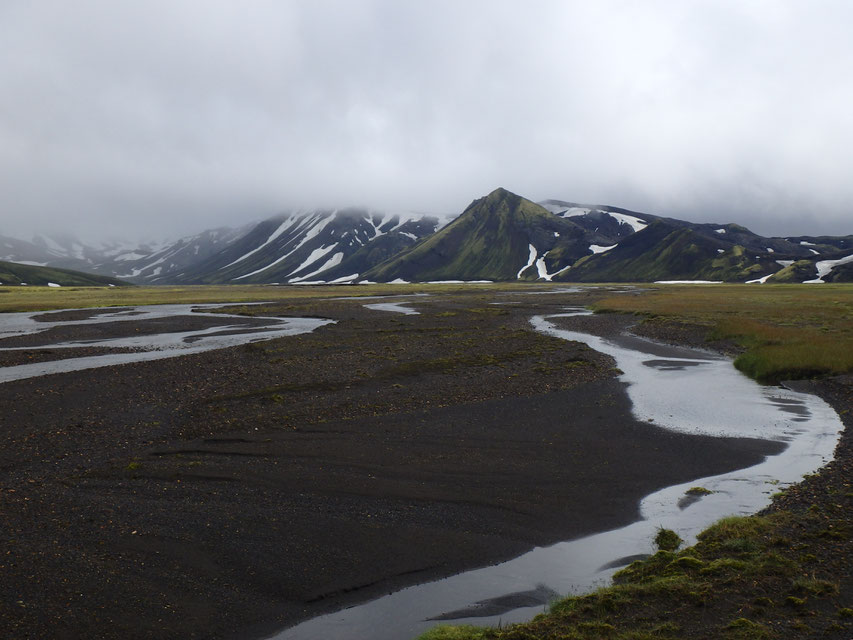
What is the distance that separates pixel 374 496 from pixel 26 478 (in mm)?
10184

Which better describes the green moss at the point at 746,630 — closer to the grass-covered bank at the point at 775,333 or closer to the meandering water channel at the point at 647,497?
the meandering water channel at the point at 647,497

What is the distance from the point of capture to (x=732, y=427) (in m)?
23.1

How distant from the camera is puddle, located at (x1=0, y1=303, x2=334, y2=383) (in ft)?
125

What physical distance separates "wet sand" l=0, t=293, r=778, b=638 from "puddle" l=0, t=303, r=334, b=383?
6.58m

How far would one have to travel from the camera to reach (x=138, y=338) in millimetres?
55250

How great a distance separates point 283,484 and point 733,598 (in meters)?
11.6

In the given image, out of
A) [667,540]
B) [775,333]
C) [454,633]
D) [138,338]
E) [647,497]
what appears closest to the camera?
[454,633]

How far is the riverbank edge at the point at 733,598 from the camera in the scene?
9117mm

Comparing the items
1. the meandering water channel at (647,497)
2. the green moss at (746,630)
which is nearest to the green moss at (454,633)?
the meandering water channel at (647,497)

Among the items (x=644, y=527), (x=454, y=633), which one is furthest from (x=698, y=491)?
(x=454, y=633)

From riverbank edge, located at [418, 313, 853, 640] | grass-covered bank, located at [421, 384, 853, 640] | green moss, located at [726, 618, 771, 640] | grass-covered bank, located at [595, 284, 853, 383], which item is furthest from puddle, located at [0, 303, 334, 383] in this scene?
grass-covered bank, located at [595, 284, 853, 383]

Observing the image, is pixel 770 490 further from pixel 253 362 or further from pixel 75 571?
pixel 253 362

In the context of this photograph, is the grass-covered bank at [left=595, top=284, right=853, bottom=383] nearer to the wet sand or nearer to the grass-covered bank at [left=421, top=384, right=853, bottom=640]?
the wet sand

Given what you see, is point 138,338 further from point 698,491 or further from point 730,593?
point 730,593
